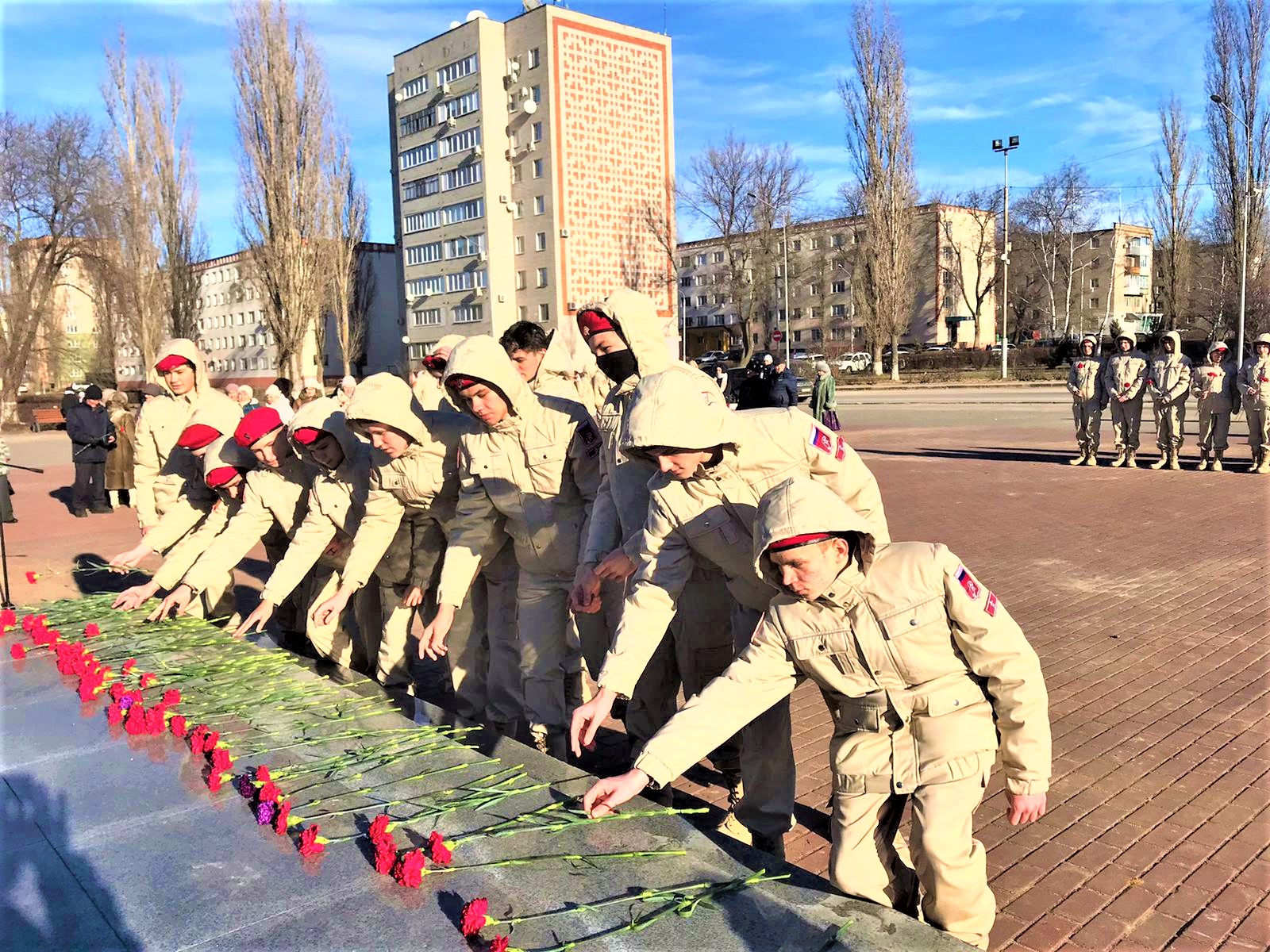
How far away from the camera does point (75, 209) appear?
31.5 metres

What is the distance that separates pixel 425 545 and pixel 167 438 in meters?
3.04

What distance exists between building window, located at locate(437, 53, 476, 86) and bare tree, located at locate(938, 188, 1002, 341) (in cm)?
3181

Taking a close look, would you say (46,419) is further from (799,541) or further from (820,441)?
(799,541)

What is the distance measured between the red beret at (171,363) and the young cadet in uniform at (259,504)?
1.35m

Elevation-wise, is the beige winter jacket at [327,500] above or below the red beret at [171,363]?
below

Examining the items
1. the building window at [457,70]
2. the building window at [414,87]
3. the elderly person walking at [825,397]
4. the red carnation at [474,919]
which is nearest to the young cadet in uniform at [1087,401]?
the elderly person walking at [825,397]

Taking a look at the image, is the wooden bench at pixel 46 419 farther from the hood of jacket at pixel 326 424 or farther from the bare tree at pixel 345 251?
the hood of jacket at pixel 326 424

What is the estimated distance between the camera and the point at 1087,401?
13.4 m

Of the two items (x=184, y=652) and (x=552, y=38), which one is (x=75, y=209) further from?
(x=184, y=652)

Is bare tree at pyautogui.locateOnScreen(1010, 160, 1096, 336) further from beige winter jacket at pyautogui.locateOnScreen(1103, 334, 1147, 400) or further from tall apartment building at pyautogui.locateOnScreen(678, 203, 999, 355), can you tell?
beige winter jacket at pyautogui.locateOnScreen(1103, 334, 1147, 400)

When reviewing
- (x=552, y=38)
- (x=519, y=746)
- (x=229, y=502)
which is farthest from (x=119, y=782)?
(x=552, y=38)

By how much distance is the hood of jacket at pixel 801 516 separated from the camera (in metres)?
2.32

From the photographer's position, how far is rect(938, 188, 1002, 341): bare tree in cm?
6184

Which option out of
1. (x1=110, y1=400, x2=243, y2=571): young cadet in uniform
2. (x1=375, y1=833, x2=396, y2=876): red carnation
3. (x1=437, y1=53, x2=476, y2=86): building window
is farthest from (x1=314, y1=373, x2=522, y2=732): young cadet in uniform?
(x1=437, y1=53, x2=476, y2=86): building window
